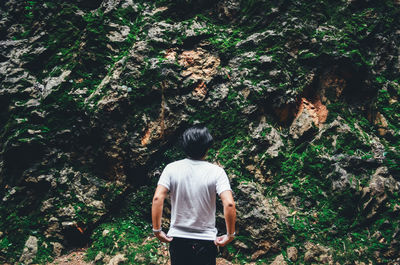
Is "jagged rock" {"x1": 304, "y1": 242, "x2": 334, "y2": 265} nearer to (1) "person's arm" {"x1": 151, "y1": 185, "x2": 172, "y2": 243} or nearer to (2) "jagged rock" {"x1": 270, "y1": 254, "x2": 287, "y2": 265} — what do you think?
(2) "jagged rock" {"x1": 270, "y1": 254, "x2": 287, "y2": 265}

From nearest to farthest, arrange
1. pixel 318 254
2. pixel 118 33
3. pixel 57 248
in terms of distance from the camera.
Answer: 1. pixel 318 254
2. pixel 57 248
3. pixel 118 33

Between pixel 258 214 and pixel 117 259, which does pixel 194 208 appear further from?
pixel 117 259

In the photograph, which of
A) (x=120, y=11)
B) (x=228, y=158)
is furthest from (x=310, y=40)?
(x=120, y=11)

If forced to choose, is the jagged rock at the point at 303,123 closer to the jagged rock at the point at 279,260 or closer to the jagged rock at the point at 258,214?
the jagged rock at the point at 258,214

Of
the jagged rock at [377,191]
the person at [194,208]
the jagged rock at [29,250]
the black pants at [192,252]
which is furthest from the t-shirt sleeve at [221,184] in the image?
the jagged rock at [29,250]

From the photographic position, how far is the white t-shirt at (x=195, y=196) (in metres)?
2.27

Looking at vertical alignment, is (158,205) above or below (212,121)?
below

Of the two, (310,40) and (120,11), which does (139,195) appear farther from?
(310,40)

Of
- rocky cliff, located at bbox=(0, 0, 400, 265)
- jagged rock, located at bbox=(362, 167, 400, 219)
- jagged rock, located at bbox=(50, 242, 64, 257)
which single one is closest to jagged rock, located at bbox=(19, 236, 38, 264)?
rocky cliff, located at bbox=(0, 0, 400, 265)

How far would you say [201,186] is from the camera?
7.51 feet

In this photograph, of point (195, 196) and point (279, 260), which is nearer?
point (195, 196)

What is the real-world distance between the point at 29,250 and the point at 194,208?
165 inches

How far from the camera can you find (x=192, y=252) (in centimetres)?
222

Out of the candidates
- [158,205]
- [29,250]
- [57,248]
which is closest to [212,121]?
[158,205]
